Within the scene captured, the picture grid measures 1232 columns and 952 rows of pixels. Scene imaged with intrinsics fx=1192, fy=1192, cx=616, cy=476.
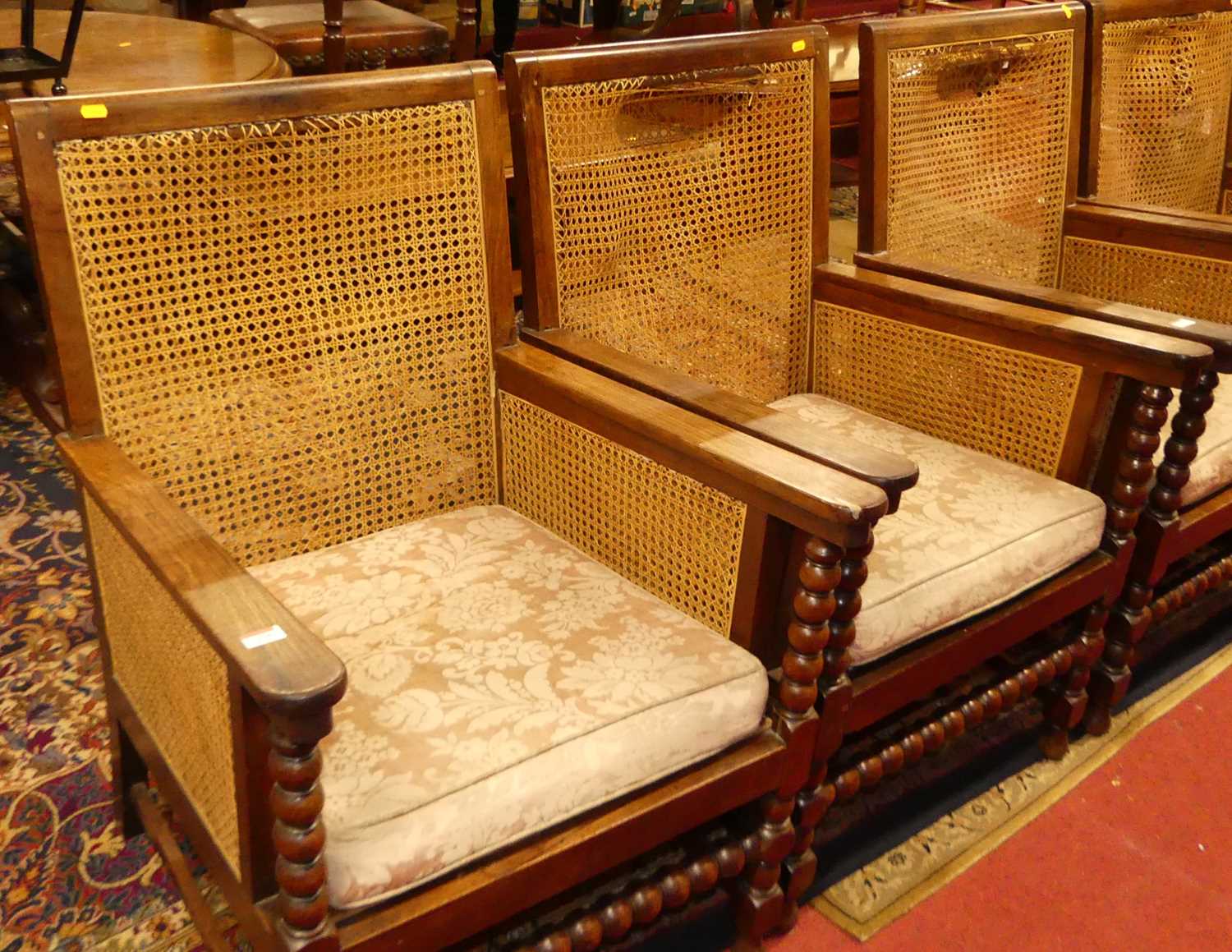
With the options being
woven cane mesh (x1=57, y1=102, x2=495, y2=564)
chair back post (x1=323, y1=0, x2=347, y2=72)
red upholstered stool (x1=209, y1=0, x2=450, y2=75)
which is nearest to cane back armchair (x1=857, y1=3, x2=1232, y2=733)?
woven cane mesh (x1=57, y1=102, x2=495, y2=564)

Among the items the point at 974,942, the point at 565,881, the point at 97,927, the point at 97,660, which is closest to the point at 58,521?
the point at 97,660

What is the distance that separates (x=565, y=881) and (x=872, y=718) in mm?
479

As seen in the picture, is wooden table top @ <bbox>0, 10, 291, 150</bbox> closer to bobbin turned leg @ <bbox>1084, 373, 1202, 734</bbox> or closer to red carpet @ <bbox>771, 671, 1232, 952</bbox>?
bobbin turned leg @ <bbox>1084, 373, 1202, 734</bbox>

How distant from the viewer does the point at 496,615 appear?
131 cm

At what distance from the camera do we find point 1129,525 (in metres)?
1.70

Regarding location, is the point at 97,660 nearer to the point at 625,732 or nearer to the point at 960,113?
the point at 625,732

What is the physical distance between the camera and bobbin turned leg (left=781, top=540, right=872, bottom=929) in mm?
1228

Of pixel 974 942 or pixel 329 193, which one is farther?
pixel 974 942

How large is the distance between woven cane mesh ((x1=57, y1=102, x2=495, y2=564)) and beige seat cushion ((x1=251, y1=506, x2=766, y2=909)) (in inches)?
4.2

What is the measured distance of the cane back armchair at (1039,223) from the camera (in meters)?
1.78

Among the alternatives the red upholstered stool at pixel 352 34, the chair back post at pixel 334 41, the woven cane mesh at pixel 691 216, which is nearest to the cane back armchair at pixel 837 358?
the woven cane mesh at pixel 691 216

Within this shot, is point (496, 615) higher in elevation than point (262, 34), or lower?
lower

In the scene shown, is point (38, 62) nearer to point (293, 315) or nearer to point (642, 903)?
point (293, 315)

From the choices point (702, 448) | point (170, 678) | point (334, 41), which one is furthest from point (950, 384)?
point (334, 41)
